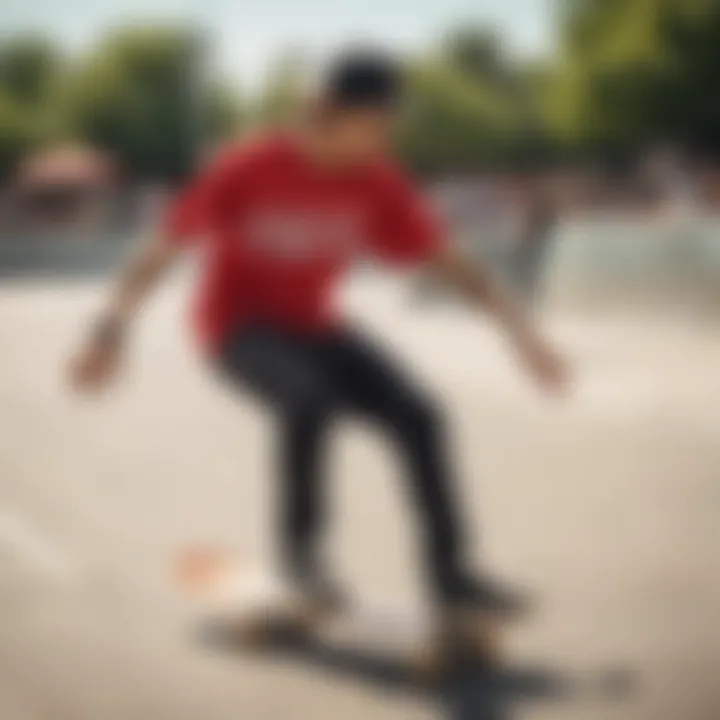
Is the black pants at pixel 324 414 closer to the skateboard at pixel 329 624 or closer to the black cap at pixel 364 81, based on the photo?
the skateboard at pixel 329 624

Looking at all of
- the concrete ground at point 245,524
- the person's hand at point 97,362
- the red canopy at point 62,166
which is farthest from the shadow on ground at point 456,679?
the red canopy at point 62,166

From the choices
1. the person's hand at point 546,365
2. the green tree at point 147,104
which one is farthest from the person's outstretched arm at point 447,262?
the green tree at point 147,104

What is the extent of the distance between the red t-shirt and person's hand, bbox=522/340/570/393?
0.13 metres

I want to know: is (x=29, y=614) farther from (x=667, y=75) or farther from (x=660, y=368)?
(x=667, y=75)

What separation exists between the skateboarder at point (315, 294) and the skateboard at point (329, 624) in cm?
3

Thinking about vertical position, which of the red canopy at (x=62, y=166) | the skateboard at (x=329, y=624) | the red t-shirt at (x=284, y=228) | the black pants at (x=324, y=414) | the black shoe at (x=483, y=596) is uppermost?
the red canopy at (x=62, y=166)

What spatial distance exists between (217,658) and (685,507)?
0.42m

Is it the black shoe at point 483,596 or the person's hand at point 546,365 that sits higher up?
the person's hand at point 546,365

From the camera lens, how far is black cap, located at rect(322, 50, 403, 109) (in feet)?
3.05

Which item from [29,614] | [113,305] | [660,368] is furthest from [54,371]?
[660,368]

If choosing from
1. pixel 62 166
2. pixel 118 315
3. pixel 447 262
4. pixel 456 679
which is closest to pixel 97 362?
pixel 118 315

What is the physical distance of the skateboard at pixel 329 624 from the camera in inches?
38.7

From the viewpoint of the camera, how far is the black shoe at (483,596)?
3.25ft

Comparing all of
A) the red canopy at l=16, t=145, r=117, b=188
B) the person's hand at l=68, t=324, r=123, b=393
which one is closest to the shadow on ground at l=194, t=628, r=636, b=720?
the person's hand at l=68, t=324, r=123, b=393
